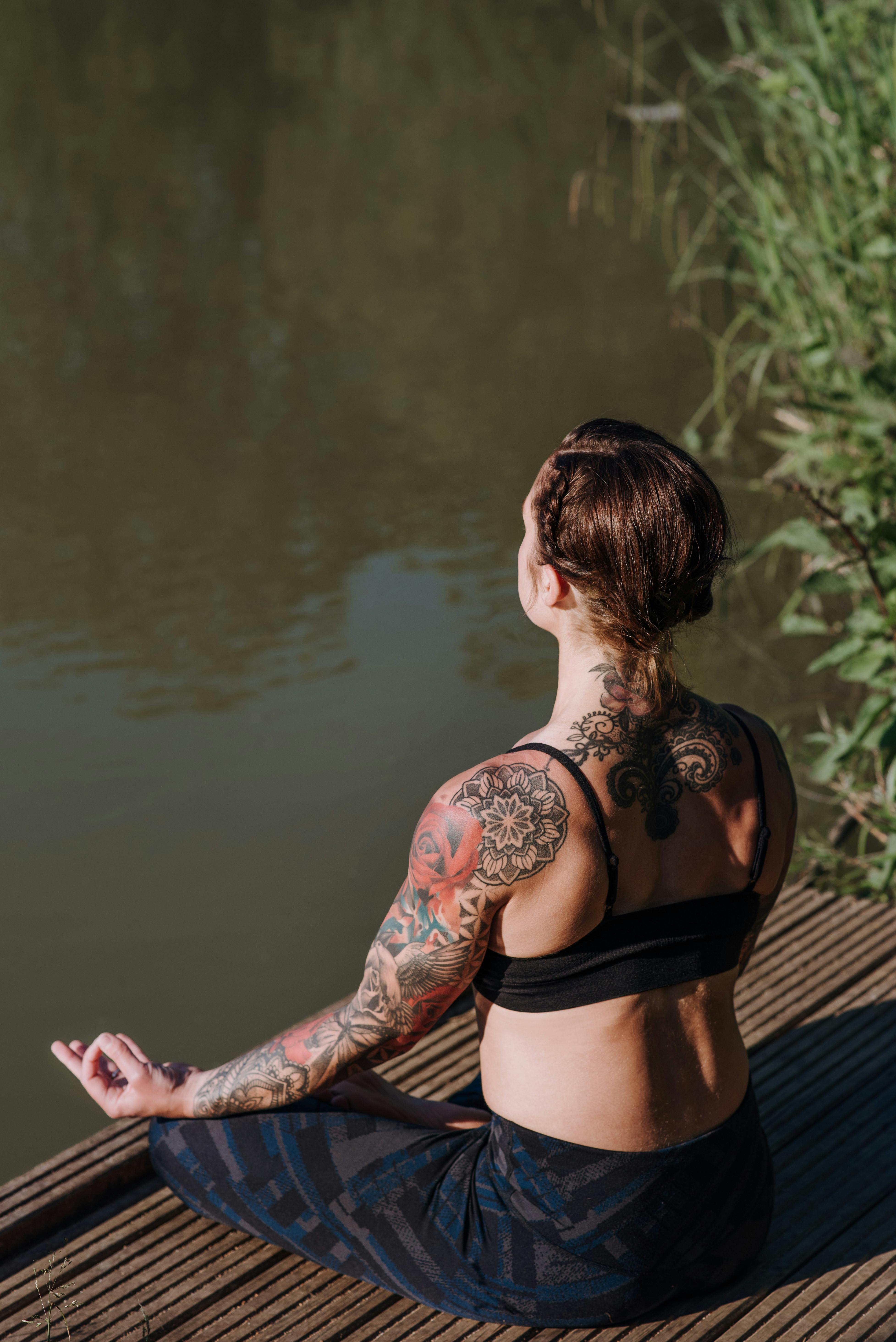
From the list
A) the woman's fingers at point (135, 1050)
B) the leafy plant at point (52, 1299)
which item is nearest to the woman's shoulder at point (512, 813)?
the woman's fingers at point (135, 1050)

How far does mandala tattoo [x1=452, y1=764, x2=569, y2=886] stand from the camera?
4.57 ft

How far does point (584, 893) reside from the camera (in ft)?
4.55

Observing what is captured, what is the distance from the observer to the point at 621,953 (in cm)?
142

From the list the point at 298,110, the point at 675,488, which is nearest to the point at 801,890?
the point at 675,488

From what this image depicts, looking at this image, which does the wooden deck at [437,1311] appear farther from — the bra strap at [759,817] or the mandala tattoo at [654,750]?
the mandala tattoo at [654,750]

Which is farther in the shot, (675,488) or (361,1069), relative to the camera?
(361,1069)

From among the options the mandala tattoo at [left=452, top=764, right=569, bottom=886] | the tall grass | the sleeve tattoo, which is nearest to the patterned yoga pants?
the sleeve tattoo

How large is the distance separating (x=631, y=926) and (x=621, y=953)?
0.03m

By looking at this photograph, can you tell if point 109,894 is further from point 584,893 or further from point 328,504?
point 328,504

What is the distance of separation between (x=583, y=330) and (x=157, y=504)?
260 centimetres

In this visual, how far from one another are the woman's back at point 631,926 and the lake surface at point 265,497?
28cm

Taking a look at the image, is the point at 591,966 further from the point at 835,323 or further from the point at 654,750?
the point at 835,323

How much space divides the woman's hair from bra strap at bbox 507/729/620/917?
158 millimetres

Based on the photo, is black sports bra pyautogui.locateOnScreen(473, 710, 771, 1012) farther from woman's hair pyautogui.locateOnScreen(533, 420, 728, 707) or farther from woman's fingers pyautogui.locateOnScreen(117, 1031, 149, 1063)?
woman's fingers pyautogui.locateOnScreen(117, 1031, 149, 1063)
